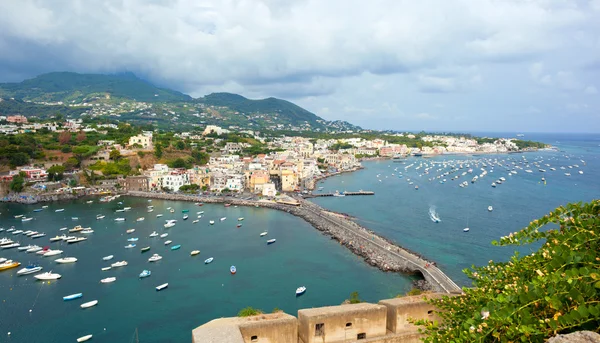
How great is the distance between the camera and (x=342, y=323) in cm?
562

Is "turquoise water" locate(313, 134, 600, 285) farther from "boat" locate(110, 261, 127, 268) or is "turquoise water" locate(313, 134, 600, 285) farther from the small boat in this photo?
the small boat

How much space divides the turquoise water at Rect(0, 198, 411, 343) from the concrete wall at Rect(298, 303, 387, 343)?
280 inches

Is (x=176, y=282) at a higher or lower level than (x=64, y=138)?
lower

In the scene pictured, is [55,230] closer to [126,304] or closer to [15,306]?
[15,306]

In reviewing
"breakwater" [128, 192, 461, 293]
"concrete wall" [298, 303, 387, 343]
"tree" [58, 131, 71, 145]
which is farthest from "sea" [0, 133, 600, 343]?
"tree" [58, 131, 71, 145]

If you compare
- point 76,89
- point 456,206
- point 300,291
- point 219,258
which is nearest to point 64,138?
point 219,258

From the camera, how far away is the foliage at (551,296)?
1.66m

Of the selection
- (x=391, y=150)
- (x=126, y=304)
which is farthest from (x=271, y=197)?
(x=391, y=150)

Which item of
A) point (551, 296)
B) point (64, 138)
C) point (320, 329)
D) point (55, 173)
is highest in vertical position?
point (64, 138)

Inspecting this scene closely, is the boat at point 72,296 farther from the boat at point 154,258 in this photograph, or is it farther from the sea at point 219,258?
the boat at point 154,258

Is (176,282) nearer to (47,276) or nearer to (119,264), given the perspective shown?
(119,264)

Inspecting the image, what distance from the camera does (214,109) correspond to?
4924 inches

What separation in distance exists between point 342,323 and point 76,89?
15442 cm

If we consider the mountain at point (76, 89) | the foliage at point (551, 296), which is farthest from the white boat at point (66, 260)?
the mountain at point (76, 89)
